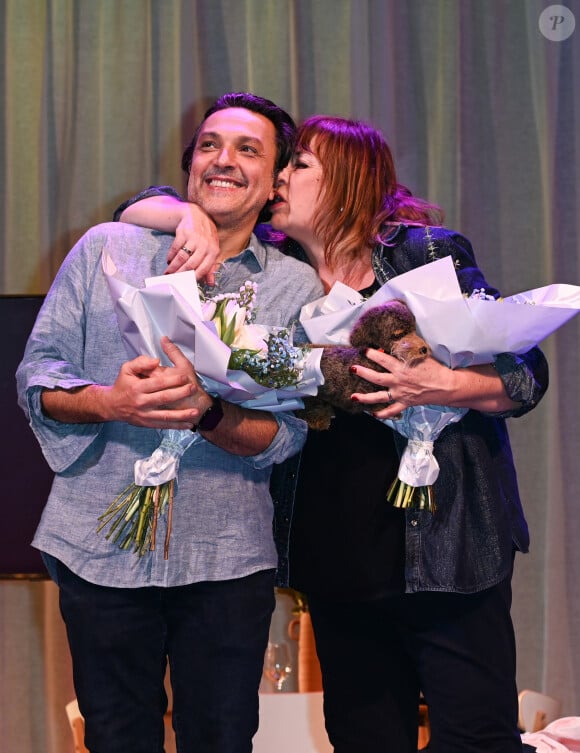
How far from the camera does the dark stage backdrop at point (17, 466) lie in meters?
2.15

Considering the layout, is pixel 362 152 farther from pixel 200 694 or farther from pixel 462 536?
pixel 200 694

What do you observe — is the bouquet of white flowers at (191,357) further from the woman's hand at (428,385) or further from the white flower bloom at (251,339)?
the woman's hand at (428,385)

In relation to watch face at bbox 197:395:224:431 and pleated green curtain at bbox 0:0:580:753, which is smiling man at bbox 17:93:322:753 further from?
pleated green curtain at bbox 0:0:580:753

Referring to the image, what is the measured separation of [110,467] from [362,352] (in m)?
0.50

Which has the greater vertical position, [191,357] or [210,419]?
[191,357]

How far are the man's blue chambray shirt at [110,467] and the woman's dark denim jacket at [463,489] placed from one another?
192 millimetres

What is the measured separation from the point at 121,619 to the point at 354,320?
0.68 meters

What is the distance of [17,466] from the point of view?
2.19 m

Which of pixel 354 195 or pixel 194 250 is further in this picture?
pixel 354 195

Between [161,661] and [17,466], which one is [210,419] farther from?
[17,466]

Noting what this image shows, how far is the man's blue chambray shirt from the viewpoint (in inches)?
61.6

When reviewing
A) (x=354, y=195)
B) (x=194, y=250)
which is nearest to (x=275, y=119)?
(x=354, y=195)

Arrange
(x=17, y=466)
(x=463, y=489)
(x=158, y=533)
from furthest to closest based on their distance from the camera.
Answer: (x=17, y=466) < (x=463, y=489) < (x=158, y=533)

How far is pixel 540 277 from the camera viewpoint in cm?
333
